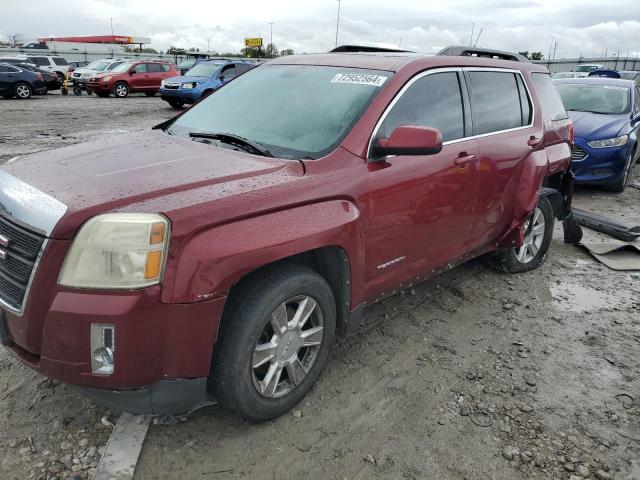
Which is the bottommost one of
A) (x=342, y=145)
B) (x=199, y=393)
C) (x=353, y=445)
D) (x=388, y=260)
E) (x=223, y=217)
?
(x=353, y=445)

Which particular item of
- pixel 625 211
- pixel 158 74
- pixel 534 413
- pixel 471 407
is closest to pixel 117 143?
pixel 471 407

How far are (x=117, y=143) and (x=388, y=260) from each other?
172 centimetres

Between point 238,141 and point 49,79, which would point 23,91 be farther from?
point 238,141

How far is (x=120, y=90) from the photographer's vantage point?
74.1ft

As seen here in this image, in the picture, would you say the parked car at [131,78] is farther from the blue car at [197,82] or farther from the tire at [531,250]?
the tire at [531,250]

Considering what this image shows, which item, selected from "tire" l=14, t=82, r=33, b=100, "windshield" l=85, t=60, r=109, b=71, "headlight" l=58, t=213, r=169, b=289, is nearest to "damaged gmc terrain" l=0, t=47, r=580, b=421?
"headlight" l=58, t=213, r=169, b=289

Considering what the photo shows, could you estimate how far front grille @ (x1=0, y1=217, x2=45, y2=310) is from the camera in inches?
82.5

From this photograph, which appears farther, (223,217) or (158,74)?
(158,74)

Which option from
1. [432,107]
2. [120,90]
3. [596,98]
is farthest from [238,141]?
[120,90]

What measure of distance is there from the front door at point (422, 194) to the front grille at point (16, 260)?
1573mm

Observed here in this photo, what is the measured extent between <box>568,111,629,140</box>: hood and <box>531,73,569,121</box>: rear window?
Result: 317 cm

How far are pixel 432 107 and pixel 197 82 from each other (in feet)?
52.3

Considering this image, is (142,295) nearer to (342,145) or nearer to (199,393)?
(199,393)

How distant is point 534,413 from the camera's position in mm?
2811
